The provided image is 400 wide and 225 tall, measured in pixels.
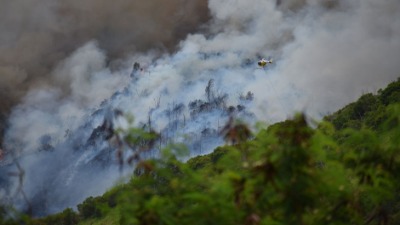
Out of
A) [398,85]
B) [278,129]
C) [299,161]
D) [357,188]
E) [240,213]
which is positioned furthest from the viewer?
[398,85]

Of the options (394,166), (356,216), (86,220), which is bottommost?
(356,216)

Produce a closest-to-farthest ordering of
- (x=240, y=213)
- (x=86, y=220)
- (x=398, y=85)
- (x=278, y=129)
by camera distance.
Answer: (x=240, y=213) < (x=278, y=129) < (x=398, y=85) < (x=86, y=220)

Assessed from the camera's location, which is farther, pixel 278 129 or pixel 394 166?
pixel 394 166

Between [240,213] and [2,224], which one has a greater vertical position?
[2,224]

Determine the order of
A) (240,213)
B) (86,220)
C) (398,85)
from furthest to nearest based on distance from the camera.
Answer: (86,220) < (398,85) < (240,213)

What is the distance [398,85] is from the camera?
11481 centimetres

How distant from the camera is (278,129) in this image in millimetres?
9805

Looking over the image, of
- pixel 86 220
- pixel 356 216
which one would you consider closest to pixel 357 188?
pixel 356 216

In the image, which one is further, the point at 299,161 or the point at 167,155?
the point at 167,155

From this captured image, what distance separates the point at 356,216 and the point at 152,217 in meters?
4.92

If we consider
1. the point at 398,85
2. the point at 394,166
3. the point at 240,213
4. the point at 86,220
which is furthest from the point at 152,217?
the point at 86,220

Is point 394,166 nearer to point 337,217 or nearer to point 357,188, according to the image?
point 357,188

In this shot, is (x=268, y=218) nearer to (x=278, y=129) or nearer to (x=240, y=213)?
(x=240, y=213)

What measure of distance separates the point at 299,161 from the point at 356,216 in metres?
3.25
